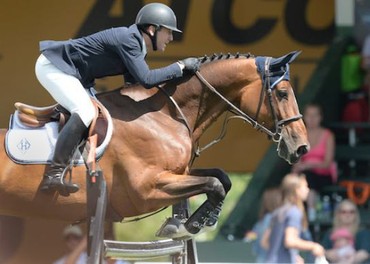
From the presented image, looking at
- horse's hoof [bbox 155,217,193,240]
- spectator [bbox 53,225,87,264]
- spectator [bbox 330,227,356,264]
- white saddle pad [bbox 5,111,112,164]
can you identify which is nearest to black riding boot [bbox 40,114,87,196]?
white saddle pad [bbox 5,111,112,164]

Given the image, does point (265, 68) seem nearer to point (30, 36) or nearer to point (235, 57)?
point (235, 57)

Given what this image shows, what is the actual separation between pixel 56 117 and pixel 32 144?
227 millimetres

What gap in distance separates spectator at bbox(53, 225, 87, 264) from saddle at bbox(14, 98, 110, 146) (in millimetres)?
2327

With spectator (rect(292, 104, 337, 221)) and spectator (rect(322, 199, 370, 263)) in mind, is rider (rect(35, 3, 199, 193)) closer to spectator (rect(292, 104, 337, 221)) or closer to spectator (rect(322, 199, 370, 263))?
spectator (rect(322, 199, 370, 263))

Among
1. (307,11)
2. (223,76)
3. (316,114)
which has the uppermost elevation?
(223,76)

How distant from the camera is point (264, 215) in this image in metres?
10.3

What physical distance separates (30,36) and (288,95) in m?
4.00

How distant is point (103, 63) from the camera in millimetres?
7238

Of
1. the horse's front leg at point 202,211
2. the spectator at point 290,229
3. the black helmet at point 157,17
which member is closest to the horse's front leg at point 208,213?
the horse's front leg at point 202,211

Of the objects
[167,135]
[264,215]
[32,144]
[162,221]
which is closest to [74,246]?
[162,221]

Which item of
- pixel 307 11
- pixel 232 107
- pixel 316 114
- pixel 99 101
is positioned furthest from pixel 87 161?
pixel 307 11

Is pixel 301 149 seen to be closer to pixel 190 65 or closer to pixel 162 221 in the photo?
pixel 190 65

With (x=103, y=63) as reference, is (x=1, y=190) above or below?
below

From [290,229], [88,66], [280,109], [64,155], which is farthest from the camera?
[290,229]
